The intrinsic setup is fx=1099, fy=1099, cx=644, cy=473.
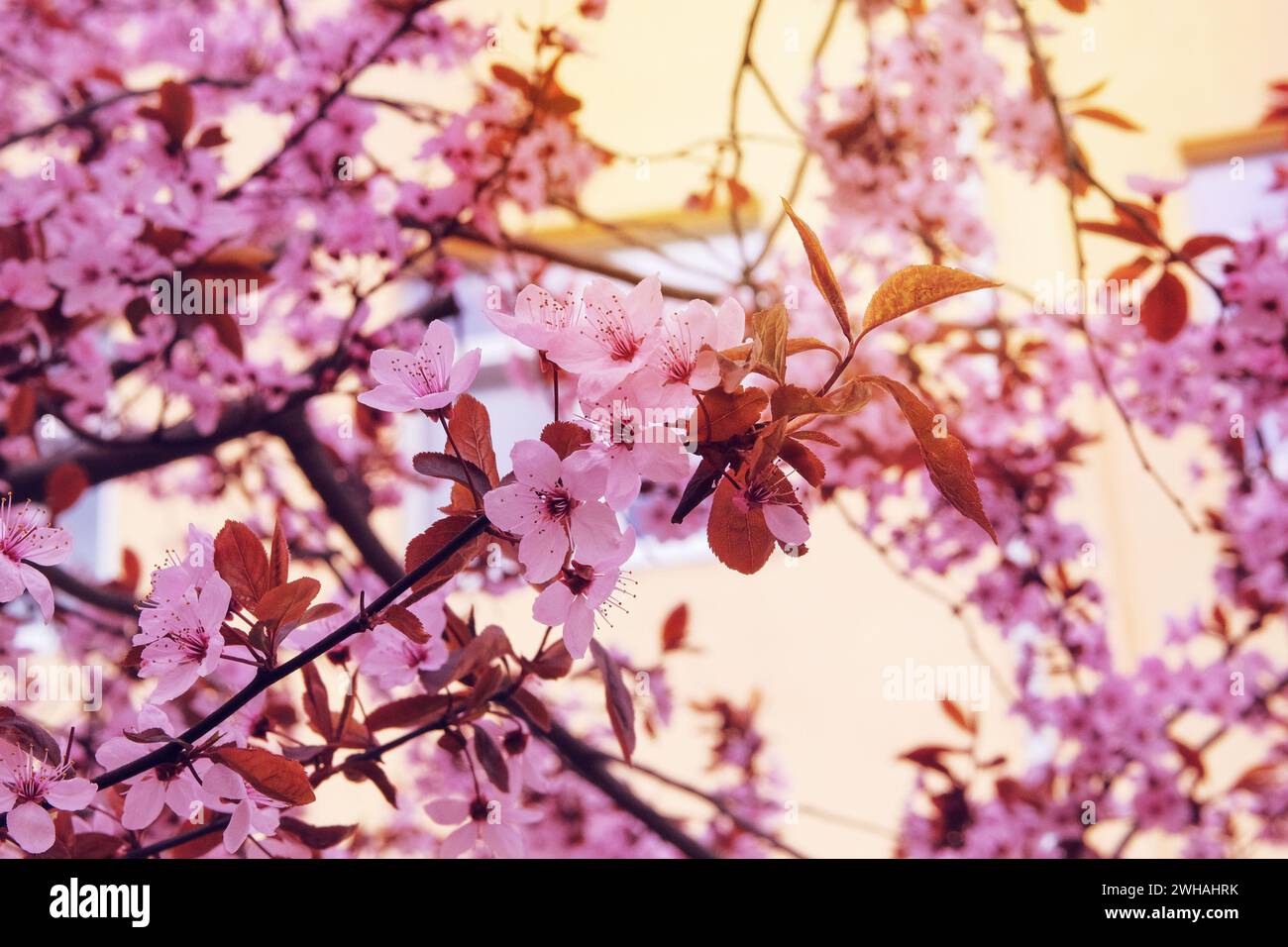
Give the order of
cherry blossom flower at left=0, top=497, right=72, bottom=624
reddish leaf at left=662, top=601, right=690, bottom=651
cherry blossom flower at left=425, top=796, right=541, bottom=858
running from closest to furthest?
cherry blossom flower at left=0, top=497, right=72, bottom=624 < cherry blossom flower at left=425, top=796, right=541, bottom=858 < reddish leaf at left=662, top=601, right=690, bottom=651

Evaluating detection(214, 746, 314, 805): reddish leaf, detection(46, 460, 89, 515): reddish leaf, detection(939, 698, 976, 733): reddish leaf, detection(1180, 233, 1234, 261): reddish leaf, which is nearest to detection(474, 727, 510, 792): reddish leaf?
detection(214, 746, 314, 805): reddish leaf

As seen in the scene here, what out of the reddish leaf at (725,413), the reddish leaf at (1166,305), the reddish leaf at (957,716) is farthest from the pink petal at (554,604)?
the reddish leaf at (957,716)

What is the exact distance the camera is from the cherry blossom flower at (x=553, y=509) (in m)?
0.47

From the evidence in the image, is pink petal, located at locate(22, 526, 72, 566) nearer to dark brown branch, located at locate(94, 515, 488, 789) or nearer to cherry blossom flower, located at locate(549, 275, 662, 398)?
dark brown branch, located at locate(94, 515, 488, 789)

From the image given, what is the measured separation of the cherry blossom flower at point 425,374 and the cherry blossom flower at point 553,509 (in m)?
0.05

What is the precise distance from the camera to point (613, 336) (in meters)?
0.48

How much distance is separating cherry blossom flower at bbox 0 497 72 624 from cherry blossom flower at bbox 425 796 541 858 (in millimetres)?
249

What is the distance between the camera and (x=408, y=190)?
54.5 inches

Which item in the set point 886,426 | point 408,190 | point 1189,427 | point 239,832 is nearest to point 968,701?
point 1189,427

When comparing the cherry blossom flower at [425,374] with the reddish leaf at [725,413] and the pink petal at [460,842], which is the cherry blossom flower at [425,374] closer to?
the reddish leaf at [725,413]

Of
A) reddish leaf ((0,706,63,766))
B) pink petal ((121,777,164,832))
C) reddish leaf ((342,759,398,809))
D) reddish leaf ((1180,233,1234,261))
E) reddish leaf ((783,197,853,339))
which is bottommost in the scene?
pink petal ((121,777,164,832))

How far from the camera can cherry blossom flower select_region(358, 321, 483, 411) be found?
1.62ft

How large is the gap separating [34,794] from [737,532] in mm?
370

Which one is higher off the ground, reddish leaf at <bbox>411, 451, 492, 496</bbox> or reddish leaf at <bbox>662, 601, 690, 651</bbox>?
reddish leaf at <bbox>662, 601, 690, 651</bbox>
